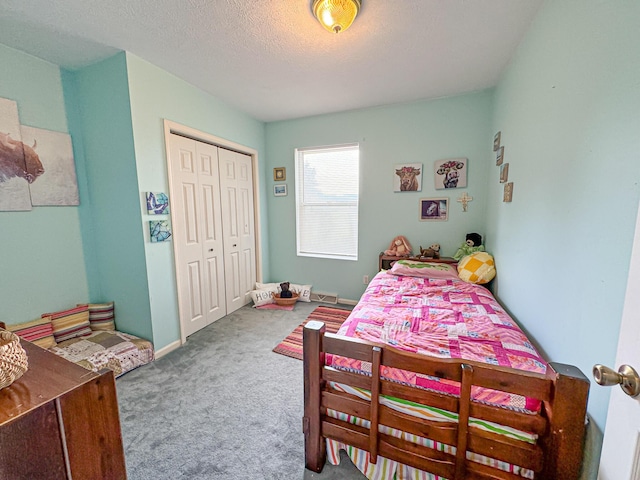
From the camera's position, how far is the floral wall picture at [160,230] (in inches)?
89.1

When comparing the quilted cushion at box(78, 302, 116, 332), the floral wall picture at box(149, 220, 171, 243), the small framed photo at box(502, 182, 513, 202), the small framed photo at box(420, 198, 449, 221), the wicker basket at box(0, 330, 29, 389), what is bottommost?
the quilted cushion at box(78, 302, 116, 332)

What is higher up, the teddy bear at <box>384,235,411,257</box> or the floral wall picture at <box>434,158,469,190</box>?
the floral wall picture at <box>434,158,469,190</box>

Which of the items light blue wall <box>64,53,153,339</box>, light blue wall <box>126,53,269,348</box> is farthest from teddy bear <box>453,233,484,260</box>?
light blue wall <box>64,53,153,339</box>

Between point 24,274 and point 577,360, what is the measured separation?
3.63 m

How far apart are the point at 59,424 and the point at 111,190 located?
7.25ft

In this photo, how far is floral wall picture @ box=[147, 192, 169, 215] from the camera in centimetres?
223

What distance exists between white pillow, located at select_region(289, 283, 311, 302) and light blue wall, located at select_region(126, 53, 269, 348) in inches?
62.4

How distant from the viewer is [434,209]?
3.08m

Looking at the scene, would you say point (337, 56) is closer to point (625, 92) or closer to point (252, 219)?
point (625, 92)

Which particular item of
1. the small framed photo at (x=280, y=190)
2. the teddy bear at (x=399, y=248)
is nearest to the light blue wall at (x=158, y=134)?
the small framed photo at (x=280, y=190)

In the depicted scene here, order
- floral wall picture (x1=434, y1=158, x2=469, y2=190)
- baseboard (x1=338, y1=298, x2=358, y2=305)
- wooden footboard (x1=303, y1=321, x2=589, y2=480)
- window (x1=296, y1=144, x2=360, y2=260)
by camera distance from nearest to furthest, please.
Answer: wooden footboard (x1=303, y1=321, x2=589, y2=480) < floral wall picture (x1=434, y1=158, x2=469, y2=190) < window (x1=296, y1=144, x2=360, y2=260) < baseboard (x1=338, y1=298, x2=358, y2=305)

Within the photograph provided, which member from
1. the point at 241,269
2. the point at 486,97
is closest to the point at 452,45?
the point at 486,97

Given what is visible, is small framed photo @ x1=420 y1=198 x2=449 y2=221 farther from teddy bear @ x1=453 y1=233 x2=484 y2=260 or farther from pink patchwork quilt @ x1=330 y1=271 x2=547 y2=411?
pink patchwork quilt @ x1=330 y1=271 x2=547 y2=411

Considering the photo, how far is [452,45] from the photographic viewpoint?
1977 millimetres
